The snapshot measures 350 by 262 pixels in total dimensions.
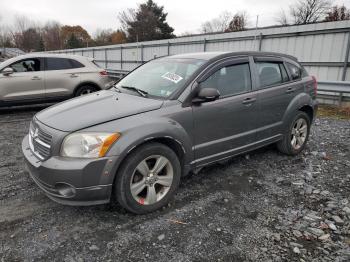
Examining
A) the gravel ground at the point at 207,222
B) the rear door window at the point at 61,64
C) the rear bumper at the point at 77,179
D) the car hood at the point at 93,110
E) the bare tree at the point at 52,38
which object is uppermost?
the bare tree at the point at 52,38

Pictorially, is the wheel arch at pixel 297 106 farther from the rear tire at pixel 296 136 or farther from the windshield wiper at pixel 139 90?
the windshield wiper at pixel 139 90

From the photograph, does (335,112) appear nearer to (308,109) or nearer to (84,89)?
(308,109)

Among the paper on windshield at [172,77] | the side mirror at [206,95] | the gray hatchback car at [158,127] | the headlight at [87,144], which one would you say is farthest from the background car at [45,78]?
the headlight at [87,144]

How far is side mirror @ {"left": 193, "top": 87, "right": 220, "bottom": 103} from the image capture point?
3.14m

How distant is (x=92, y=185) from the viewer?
2629mm

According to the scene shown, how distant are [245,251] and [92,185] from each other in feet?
4.98

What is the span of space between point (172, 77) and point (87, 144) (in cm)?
143

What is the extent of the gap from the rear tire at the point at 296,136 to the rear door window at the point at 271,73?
2.30 feet

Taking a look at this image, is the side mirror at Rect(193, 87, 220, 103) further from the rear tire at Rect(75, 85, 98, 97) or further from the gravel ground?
the rear tire at Rect(75, 85, 98, 97)

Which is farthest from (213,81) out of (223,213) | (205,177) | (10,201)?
(10,201)

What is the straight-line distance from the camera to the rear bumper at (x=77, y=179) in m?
2.58

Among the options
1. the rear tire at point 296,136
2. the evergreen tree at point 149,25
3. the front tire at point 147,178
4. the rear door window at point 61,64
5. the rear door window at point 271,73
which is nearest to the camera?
the front tire at point 147,178

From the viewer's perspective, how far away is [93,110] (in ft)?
10.0

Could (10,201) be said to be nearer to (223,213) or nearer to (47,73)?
(223,213)
